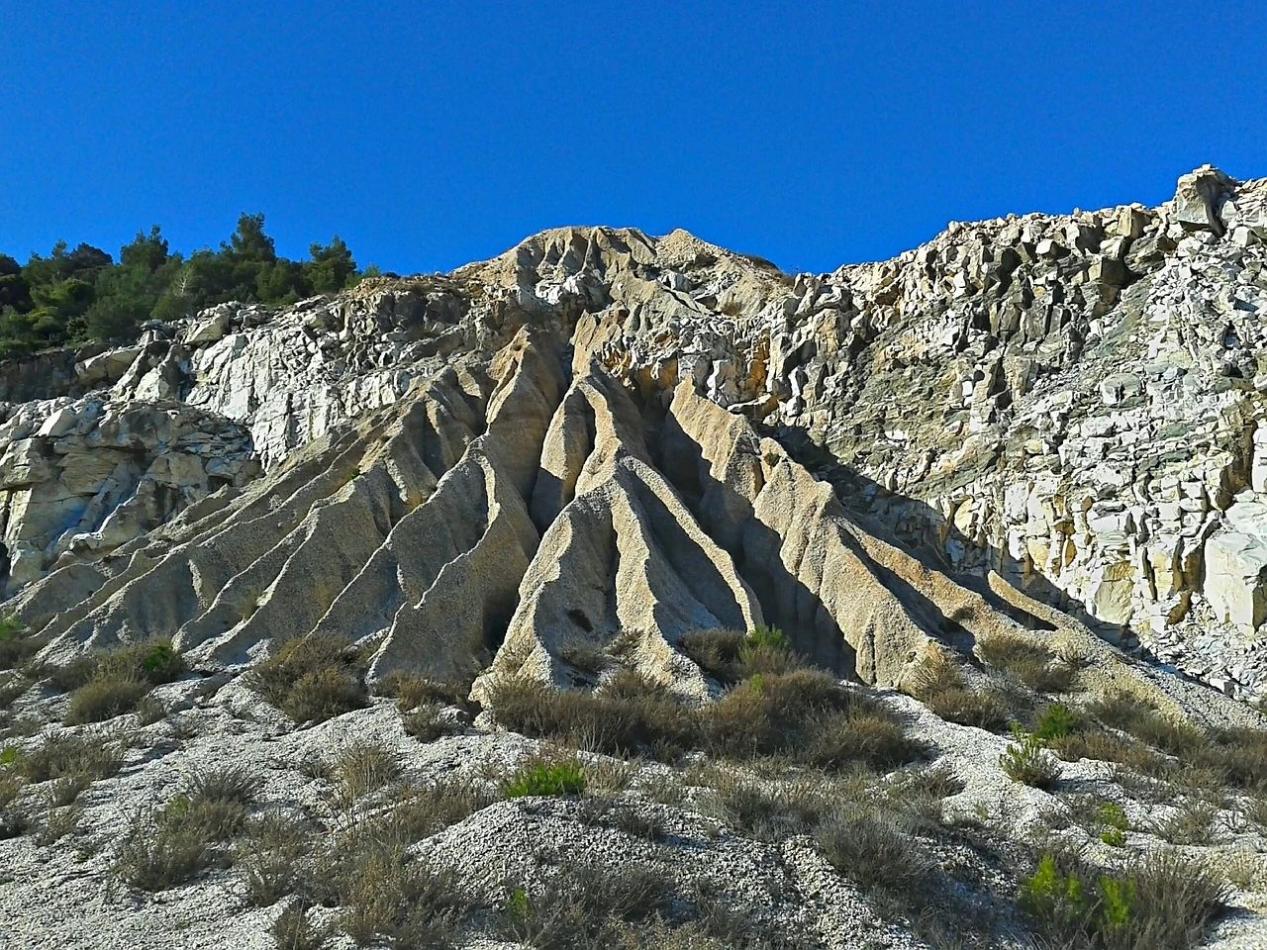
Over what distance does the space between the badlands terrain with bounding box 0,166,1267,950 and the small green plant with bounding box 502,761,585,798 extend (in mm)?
58

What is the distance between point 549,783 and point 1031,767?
5.47 meters

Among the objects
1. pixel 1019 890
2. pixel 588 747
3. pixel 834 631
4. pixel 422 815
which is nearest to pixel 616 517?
pixel 834 631

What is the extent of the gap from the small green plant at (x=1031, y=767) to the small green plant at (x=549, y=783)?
4959 mm

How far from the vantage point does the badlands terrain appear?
7.72 meters

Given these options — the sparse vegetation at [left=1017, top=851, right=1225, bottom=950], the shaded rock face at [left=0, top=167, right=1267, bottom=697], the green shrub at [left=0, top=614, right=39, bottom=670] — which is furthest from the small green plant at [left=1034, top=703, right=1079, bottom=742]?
the green shrub at [left=0, top=614, right=39, bottom=670]

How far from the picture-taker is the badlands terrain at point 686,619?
25.3ft

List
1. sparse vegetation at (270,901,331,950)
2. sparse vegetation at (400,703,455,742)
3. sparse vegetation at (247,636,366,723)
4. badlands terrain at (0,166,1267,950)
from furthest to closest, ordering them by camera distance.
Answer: sparse vegetation at (247,636,366,723) < sparse vegetation at (400,703,455,742) < badlands terrain at (0,166,1267,950) < sparse vegetation at (270,901,331,950)

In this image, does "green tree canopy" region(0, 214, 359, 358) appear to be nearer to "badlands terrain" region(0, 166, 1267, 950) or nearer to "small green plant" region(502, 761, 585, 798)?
"badlands terrain" region(0, 166, 1267, 950)

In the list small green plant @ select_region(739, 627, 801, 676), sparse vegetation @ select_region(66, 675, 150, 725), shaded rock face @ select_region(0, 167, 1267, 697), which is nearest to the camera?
sparse vegetation @ select_region(66, 675, 150, 725)

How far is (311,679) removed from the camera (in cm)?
1511

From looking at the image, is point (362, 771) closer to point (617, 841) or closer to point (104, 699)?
point (617, 841)

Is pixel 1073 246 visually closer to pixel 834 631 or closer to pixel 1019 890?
pixel 834 631

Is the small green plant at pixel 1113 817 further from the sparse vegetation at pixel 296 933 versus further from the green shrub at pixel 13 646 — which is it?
the green shrub at pixel 13 646

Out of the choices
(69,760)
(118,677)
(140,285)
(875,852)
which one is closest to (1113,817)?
(875,852)
